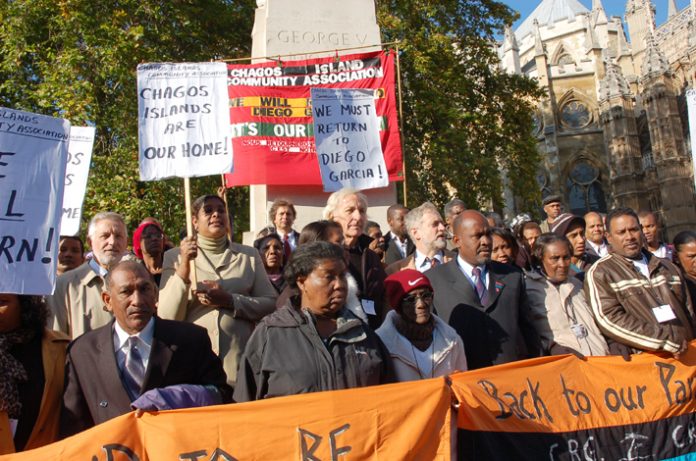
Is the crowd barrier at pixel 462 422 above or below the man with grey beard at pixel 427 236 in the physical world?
below

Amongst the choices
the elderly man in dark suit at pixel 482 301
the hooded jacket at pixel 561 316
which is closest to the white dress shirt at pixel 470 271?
the elderly man in dark suit at pixel 482 301

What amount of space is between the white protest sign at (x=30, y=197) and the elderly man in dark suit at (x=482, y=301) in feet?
7.87

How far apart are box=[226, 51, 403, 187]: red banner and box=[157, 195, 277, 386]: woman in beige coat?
4.50 meters

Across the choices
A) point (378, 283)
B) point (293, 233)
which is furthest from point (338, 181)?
point (378, 283)

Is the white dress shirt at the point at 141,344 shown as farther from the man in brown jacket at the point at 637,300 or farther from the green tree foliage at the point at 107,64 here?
the green tree foliage at the point at 107,64

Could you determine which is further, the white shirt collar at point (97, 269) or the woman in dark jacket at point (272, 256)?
the woman in dark jacket at point (272, 256)

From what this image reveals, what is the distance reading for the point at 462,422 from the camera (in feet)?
12.7

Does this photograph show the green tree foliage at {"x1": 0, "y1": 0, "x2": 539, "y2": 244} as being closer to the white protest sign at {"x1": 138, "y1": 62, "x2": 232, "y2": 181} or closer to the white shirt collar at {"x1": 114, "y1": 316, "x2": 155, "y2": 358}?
the white protest sign at {"x1": 138, "y1": 62, "x2": 232, "y2": 181}

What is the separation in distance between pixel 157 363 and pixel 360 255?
218 centimetres

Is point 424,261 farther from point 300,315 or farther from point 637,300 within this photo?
point 300,315

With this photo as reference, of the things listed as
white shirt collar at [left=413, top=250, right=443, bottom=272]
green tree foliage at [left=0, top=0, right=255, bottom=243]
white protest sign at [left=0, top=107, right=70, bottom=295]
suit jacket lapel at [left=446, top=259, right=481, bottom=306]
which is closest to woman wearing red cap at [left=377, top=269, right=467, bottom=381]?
suit jacket lapel at [left=446, top=259, right=481, bottom=306]

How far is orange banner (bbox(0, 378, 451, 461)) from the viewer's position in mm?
3383

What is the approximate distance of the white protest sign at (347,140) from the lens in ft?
26.9

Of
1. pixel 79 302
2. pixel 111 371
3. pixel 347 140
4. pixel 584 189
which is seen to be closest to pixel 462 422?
pixel 111 371
